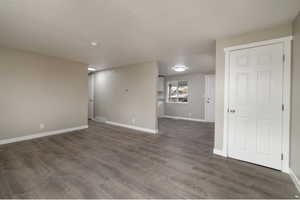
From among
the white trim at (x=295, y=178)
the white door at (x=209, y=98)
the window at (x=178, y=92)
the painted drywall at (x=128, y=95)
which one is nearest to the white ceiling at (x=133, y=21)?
the painted drywall at (x=128, y=95)

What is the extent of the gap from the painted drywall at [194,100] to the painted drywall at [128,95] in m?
3.43

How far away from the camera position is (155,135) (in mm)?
4430

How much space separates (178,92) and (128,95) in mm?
3627

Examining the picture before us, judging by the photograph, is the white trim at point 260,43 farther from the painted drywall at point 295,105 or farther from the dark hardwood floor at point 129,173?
the dark hardwood floor at point 129,173

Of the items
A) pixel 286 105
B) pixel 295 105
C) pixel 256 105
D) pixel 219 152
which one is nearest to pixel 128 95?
pixel 219 152

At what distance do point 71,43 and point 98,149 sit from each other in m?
2.54

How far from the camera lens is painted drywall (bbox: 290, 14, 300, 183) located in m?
1.99

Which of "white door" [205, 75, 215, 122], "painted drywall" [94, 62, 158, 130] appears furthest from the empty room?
"white door" [205, 75, 215, 122]

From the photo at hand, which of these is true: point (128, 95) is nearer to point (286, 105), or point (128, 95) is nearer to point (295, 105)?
point (286, 105)

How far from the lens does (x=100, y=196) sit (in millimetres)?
1707

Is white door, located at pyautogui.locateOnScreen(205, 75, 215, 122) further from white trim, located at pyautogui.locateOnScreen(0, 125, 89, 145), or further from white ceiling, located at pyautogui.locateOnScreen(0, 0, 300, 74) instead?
white trim, located at pyautogui.locateOnScreen(0, 125, 89, 145)

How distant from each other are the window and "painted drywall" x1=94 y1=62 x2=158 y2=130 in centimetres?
354

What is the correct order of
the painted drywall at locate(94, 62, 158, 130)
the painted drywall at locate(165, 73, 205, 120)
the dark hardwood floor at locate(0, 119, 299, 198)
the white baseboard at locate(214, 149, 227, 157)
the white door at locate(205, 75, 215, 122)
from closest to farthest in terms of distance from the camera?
the dark hardwood floor at locate(0, 119, 299, 198)
the white baseboard at locate(214, 149, 227, 157)
the painted drywall at locate(94, 62, 158, 130)
the white door at locate(205, 75, 215, 122)
the painted drywall at locate(165, 73, 205, 120)

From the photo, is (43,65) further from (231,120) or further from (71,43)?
(231,120)
